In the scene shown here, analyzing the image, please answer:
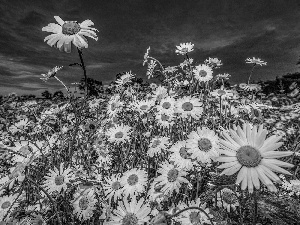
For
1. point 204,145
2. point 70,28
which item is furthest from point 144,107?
point 70,28

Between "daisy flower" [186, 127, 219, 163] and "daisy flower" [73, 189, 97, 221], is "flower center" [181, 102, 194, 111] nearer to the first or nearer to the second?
"daisy flower" [186, 127, 219, 163]

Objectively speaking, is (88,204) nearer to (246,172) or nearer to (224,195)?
(224,195)

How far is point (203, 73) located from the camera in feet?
13.1

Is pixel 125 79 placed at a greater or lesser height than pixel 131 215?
greater

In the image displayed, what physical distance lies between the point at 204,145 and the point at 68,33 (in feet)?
4.91

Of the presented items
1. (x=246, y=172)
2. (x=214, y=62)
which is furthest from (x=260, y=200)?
(x=214, y=62)

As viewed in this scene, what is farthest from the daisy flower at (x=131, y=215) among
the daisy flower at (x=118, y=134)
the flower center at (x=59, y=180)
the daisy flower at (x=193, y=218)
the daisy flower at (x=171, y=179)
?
the daisy flower at (x=118, y=134)

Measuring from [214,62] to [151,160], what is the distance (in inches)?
83.4

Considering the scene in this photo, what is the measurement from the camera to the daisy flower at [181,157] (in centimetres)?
229

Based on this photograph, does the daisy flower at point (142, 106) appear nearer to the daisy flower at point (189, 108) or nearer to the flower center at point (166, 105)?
the flower center at point (166, 105)

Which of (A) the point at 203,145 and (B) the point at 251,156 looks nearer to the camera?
(B) the point at 251,156

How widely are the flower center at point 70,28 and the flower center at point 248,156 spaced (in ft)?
4.64

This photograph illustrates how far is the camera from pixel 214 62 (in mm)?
4094

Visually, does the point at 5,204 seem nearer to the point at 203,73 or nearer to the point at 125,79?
the point at 125,79
